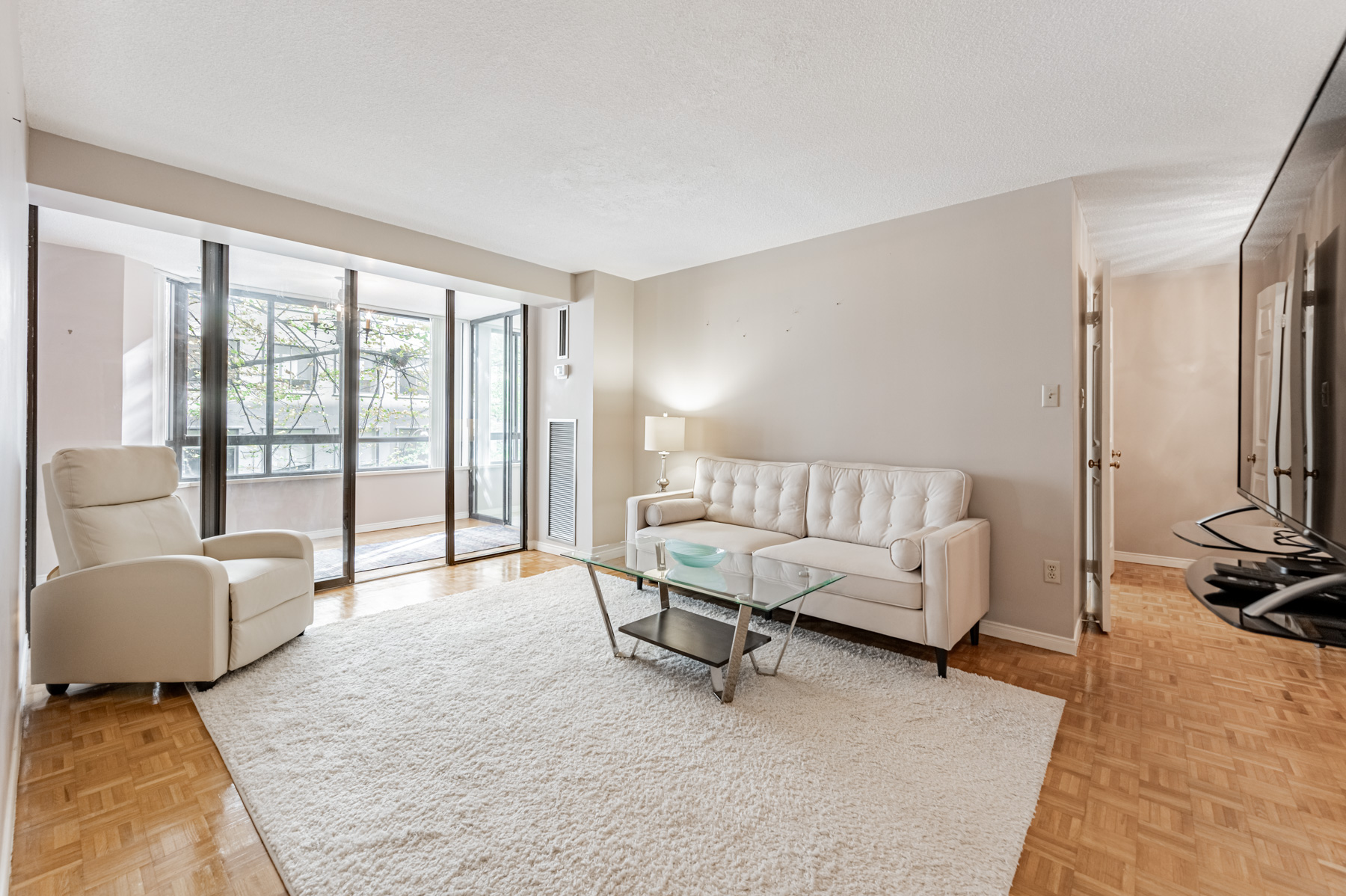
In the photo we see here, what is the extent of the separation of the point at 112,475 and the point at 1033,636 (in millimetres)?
4598

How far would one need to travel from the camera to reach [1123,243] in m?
3.99

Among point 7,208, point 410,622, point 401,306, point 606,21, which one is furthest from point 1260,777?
point 401,306

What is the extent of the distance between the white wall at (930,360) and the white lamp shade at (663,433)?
26cm

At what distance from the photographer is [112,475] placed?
2.65 m

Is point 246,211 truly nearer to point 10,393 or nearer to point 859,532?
point 10,393

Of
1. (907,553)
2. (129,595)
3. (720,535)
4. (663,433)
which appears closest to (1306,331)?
(907,553)

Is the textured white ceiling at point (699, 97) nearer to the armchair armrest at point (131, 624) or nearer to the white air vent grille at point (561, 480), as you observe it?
the armchair armrest at point (131, 624)

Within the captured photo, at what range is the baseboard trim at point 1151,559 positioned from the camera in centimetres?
473

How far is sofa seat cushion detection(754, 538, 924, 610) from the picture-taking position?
8.88 feet

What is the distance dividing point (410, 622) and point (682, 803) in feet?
7.23

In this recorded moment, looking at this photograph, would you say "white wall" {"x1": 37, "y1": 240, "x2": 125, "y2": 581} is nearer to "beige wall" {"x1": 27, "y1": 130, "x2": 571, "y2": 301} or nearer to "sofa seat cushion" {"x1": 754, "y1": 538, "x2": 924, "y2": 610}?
"beige wall" {"x1": 27, "y1": 130, "x2": 571, "y2": 301}

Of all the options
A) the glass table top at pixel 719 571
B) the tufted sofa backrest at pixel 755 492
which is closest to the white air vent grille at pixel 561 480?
the tufted sofa backrest at pixel 755 492

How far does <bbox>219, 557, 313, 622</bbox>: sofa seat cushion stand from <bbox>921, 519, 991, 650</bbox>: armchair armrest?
3058 mm

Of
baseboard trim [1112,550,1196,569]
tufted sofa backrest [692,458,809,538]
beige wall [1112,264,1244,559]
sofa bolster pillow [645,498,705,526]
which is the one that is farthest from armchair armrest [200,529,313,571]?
beige wall [1112,264,1244,559]
